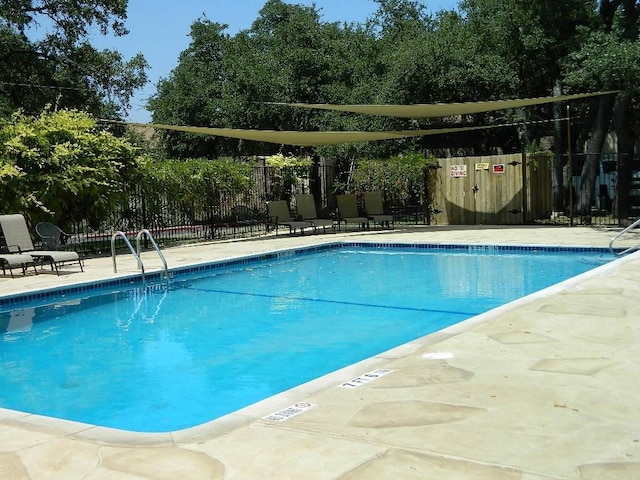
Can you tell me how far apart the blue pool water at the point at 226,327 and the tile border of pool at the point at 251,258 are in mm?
68

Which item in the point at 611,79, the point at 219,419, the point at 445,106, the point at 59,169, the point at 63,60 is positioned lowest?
the point at 219,419

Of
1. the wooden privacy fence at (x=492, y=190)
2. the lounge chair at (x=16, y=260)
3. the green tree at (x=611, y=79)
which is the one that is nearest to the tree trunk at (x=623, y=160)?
the green tree at (x=611, y=79)

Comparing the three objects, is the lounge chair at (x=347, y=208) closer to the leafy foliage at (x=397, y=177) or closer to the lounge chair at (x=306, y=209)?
the lounge chair at (x=306, y=209)

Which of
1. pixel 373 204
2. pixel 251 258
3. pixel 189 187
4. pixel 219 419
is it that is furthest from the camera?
pixel 373 204

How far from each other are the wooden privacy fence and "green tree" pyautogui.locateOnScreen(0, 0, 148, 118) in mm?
9318

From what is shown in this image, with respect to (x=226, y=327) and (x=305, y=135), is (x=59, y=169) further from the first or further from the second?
(x=226, y=327)

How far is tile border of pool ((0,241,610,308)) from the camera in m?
9.11

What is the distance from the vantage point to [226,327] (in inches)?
303

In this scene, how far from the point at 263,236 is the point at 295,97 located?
34.0 ft

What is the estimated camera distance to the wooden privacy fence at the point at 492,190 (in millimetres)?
16953

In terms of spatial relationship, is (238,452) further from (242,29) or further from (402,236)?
(242,29)

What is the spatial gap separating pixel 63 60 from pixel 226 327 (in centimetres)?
1429

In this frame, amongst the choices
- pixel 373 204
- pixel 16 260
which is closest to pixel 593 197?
pixel 373 204

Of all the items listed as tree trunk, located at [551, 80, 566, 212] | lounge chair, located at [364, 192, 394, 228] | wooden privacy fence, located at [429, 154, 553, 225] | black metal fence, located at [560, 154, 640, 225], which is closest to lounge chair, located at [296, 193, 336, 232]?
lounge chair, located at [364, 192, 394, 228]
